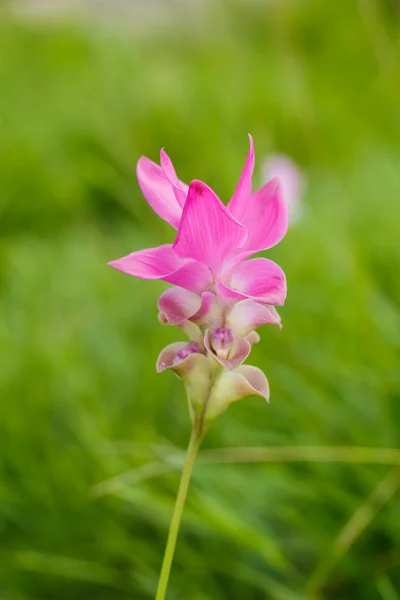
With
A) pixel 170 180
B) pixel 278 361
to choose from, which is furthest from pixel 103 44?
pixel 170 180

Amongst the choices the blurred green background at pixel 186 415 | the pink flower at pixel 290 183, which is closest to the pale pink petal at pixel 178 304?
the blurred green background at pixel 186 415

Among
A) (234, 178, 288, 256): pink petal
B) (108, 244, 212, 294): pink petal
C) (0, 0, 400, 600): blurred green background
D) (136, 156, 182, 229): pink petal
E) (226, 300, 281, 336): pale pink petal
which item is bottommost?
(226, 300, 281, 336): pale pink petal

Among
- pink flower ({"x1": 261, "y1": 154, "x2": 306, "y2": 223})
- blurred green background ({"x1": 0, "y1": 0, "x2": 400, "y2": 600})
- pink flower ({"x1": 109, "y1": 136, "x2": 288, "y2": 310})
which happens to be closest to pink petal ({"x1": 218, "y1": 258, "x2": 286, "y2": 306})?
pink flower ({"x1": 109, "y1": 136, "x2": 288, "y2": 310})

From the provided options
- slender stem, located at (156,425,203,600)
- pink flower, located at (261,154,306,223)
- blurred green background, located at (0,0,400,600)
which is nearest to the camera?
slender stem, located at (156,425,203,600)

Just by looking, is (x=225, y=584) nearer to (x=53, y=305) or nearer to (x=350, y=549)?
(x=350, y=549)

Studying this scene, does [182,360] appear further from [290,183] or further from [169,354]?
[290,183]

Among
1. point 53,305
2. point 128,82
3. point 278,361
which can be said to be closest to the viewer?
point 278,361

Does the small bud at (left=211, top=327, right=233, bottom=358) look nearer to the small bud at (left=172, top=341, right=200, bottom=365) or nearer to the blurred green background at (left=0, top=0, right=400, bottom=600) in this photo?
the small bud at (left=172, top=341, right=200, bottom=365)

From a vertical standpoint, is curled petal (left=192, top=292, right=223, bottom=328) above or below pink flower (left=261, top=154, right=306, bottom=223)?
below
